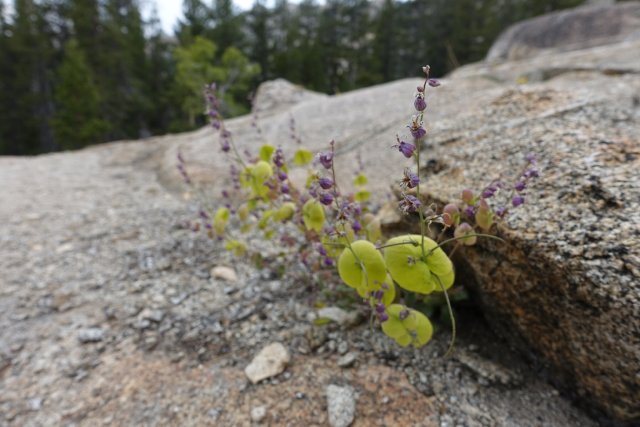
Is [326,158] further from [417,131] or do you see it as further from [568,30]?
Result: [568,30]

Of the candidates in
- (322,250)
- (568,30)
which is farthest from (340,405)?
(568,30)

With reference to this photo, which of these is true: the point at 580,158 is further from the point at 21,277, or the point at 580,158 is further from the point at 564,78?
the point at 564,78

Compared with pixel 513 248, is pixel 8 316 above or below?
below

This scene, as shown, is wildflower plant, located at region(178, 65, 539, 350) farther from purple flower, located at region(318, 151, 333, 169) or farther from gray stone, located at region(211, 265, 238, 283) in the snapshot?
gray stone, located at region(211, 265, 238, 283)

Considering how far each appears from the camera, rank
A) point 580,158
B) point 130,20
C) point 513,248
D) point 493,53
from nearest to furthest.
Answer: point 513,248, point 580,158, point 493,53, point 130,20

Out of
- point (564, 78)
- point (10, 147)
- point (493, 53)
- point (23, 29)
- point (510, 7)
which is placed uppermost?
point (510, 7)

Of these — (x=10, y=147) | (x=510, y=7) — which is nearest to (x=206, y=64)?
(x=10, y=147)

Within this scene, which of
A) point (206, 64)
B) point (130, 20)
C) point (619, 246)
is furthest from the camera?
point (130, 20)
